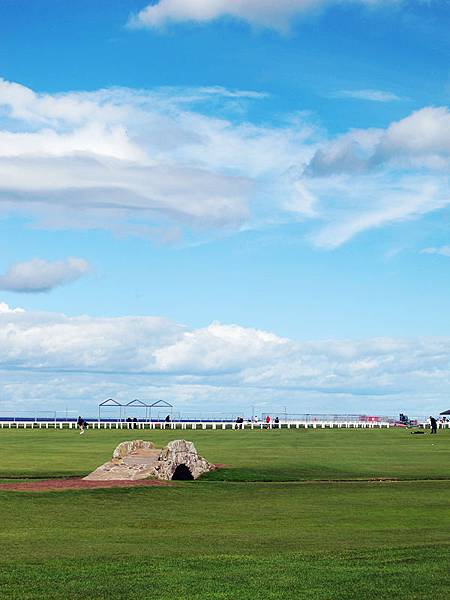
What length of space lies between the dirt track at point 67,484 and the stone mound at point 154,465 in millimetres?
784

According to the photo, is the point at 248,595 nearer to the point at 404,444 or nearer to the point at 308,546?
the point at 308,546

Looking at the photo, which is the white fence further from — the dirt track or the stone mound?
the dirt track

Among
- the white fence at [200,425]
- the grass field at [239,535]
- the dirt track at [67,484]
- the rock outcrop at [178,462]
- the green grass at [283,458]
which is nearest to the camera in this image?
the grass field at [239,535]

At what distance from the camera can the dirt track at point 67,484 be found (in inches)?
1443

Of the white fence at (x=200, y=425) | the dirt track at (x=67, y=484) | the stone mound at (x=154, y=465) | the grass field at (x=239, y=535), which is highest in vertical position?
the white fence at (x=200, y=425)

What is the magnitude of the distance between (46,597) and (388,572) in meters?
6.54

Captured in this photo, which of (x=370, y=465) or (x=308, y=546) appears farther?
(x=370, y=465)

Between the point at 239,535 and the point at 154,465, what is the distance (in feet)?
59.3

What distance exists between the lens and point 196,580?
17.0m

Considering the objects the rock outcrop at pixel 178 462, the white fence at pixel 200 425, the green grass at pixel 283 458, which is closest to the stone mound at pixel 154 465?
the rock outcrop at pixel 178 462

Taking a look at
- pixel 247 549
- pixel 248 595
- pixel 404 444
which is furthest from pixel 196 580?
pixel 404 444

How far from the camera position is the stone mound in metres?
41.1

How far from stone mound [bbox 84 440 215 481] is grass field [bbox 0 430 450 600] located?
4.94ft

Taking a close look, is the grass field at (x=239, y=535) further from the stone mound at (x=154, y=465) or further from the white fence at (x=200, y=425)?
the white fence at (x=200, y=425)
